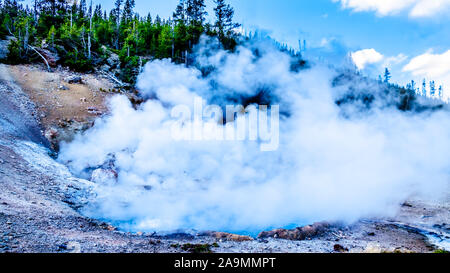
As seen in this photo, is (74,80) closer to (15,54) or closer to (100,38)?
(15,54)

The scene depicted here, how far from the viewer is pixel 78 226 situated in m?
5.25

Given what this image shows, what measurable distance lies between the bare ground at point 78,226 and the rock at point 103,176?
53cm

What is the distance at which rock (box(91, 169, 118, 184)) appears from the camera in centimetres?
880

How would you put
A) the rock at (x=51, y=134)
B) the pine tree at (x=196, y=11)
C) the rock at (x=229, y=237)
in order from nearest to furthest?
the rock at (x=229, y=237)
the rock at (x=51, y=134)
the pine tree at (x=196, y=11)

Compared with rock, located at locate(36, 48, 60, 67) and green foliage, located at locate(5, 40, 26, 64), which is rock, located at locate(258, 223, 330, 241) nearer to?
rock, located at locate(36, 48, 60, 67)

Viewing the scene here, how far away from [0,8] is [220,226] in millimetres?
39191

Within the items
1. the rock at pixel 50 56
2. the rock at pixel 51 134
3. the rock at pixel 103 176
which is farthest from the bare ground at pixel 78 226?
the rock at pixel 50 56

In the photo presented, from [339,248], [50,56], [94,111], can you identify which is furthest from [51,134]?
[339,248]

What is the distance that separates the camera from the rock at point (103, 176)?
8804 millimetres

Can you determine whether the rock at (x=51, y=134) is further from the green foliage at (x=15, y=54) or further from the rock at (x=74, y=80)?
the green foliage at (x=15, y=54)

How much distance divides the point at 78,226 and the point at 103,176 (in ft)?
12.8

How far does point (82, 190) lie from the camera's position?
7812mm
